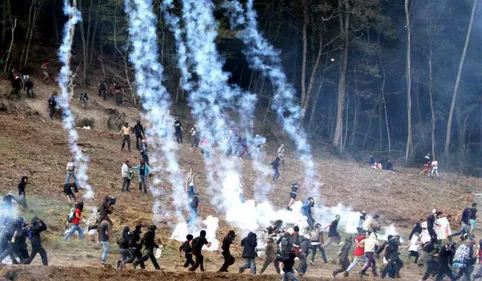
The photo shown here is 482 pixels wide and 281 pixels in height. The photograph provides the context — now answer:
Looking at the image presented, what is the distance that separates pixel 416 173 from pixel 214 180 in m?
19.5

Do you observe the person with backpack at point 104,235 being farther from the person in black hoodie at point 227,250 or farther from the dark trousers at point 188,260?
the person in black hoodie at point 227,250

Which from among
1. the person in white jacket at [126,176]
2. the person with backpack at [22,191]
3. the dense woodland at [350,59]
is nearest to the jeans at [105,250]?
the person with backpack at [22,191]

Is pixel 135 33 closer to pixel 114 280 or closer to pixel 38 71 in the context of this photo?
pixel 38 71

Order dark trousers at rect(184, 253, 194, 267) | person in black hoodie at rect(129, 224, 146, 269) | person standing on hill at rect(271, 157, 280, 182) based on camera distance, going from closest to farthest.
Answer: person in black hoodie at rect(129, 224, 146, 269)
dark trousers at rect(184, 253, 194, 267)
person standing on hill at rect(271, 157, 280, 182)

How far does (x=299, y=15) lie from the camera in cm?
5538

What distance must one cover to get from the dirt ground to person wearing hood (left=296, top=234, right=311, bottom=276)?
2.15ft

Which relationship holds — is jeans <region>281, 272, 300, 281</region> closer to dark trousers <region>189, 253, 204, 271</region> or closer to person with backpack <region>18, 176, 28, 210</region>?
dark trousers <region>189, 253, 204, 271</region>

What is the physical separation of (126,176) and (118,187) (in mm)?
1338

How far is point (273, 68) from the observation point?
197 ft

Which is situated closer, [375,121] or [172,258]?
[172,258]

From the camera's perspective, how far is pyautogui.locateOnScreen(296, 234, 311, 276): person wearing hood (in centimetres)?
2348

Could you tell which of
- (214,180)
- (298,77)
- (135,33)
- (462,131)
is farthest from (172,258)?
(462,131)

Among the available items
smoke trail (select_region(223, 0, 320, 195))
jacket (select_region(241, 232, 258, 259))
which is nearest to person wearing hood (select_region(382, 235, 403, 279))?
jacket (select_region(241, 232, 258, 259))

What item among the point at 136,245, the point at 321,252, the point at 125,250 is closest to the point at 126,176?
the point at 321,252
